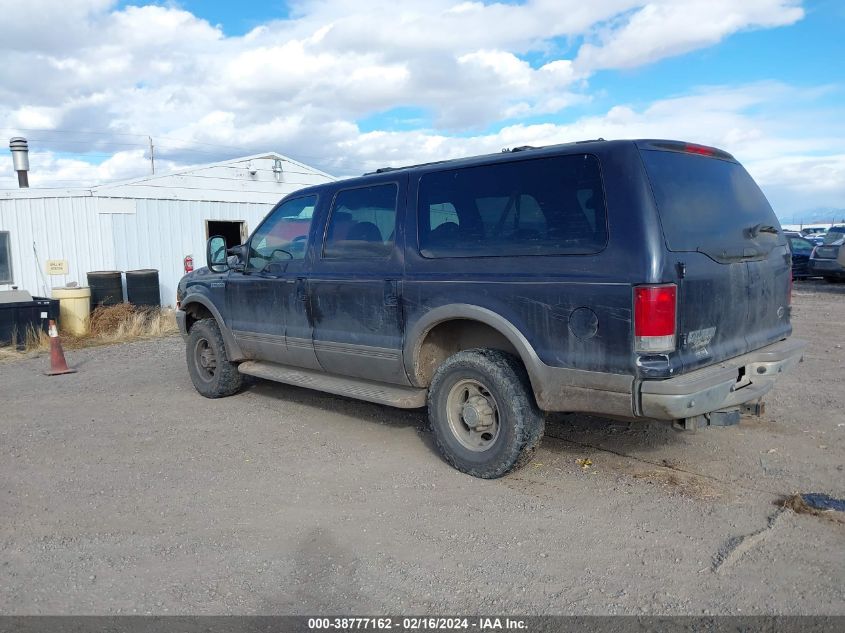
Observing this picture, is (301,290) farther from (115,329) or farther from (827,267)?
(827,267)

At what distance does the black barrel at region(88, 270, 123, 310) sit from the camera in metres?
13.0

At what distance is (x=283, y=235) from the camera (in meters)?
6.35

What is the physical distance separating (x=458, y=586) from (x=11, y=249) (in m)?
12.6

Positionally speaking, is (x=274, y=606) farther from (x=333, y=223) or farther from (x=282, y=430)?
(x=333, y=223)

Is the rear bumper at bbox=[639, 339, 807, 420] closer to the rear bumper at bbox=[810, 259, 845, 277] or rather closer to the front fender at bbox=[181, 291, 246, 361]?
the front fender at bbox=[181, 291, 246, 361]

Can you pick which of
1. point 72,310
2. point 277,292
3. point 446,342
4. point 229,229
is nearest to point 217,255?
point 277,292

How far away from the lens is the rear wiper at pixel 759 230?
4.59 metres

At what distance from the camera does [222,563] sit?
3637 mm

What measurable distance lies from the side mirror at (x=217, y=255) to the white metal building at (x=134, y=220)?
25.7ft

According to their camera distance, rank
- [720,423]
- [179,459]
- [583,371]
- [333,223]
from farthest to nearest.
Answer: [333,223]
[179,459]
[720,423]
[583,371]

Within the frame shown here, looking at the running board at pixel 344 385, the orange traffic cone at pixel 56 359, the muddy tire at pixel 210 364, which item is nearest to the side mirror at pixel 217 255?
the muddy tire at pixel 210 364

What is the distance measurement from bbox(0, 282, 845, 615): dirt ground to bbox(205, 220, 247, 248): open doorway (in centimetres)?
958

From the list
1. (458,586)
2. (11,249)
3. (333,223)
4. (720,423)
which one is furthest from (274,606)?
(11,249)

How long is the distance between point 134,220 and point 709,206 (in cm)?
1241
